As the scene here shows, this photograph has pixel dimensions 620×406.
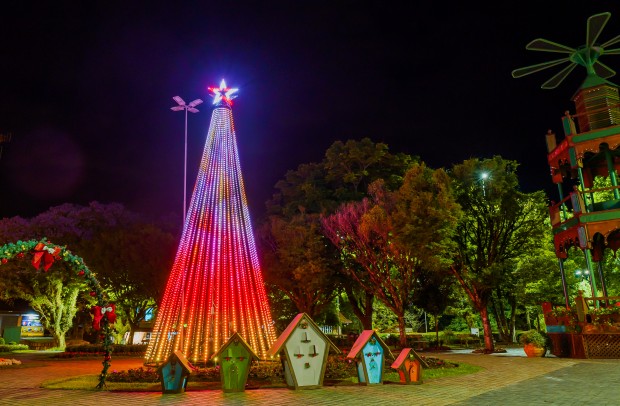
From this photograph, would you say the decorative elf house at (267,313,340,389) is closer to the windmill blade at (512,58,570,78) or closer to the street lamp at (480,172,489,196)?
the street lamp at (480,172,489,196)

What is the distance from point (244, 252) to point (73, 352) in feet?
52.1

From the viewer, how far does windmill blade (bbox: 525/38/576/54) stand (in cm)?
2328

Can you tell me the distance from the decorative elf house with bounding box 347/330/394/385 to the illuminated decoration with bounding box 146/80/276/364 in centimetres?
450

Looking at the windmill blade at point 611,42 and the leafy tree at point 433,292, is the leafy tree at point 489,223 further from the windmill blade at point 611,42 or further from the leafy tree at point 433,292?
the windmill blade at point 611,42

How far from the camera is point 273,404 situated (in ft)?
31.4

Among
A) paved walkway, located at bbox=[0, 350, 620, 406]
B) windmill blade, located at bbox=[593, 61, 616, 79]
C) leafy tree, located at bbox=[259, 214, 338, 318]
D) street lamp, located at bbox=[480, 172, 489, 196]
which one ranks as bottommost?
paved walkway, located at bbox=[0, 350, 620, 406]

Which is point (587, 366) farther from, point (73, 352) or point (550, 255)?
point (73, 352)

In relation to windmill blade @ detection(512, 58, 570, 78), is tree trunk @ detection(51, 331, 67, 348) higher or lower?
lower

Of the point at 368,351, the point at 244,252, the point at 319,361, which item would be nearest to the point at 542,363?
the point at 368,351

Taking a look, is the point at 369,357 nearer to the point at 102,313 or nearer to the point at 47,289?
the point at 102,313

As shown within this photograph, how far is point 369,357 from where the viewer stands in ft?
41.2

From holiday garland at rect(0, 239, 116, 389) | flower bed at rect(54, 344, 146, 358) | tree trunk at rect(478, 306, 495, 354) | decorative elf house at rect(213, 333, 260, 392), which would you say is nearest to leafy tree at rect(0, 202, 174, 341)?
flower bed at rect(54, 344, 146, 358)

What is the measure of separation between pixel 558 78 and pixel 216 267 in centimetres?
2076

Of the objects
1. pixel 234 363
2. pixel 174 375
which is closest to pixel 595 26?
pixel 234 363
